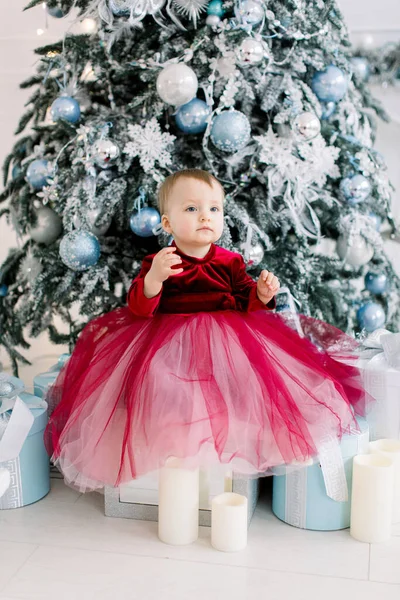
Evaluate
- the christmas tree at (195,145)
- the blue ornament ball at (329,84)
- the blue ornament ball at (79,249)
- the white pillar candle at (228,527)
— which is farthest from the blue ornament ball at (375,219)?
the white pillar candle at (228,527)

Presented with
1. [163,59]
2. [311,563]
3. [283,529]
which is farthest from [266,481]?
[163,59]

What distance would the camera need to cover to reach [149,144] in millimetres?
1690

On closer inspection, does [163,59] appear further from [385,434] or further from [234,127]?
[385,434]

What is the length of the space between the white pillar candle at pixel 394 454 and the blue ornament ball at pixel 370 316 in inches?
28.1

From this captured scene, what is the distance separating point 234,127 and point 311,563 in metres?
1.08

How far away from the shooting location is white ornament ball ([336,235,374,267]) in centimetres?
191

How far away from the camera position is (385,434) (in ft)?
4.66

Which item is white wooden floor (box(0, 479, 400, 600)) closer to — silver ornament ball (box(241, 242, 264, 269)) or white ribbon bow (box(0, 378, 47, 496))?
white ribbon bow (box(0, 378, 47, 496))

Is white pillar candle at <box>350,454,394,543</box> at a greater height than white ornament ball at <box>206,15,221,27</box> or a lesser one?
lesser

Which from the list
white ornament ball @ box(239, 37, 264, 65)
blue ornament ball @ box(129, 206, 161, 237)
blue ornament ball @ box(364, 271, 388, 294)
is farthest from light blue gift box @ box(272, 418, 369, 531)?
white ornament ball @ box(239, 37, 264, 65)

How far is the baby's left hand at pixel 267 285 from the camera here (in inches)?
52.9

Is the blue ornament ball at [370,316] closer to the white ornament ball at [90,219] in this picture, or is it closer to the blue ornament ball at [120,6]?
the white ornament ball at [90,219]

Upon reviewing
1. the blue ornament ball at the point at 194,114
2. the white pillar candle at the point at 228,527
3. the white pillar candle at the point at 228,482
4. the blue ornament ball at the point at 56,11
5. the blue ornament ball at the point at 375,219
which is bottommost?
the white pillar candle at the point at 228,527

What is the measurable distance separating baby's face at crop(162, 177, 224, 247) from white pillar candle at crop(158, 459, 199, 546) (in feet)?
1.62
